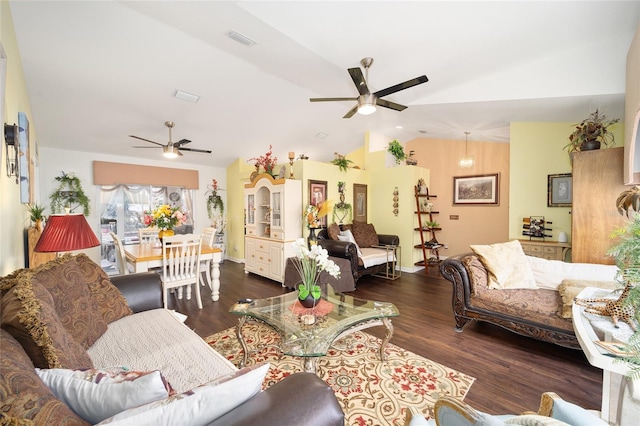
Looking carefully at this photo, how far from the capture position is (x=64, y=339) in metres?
1.16

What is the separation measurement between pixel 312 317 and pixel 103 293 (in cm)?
153

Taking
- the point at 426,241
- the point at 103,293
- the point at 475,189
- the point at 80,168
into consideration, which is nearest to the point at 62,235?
the point at 103,293

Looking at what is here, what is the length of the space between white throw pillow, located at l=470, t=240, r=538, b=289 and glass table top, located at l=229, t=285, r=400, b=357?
4.40ft

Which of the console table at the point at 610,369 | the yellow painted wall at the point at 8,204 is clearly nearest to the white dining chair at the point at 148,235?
the yellow painted wall at the point at 8,204

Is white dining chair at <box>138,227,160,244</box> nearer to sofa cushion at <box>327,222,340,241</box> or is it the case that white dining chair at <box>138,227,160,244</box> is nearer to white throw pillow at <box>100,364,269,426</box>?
sofa cushion at <box>327,222,340,241</box>

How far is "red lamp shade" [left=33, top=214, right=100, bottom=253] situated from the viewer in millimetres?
1883

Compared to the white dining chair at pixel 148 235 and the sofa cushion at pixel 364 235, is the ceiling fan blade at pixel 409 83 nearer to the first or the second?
the sofa cushion at pixel 364 235

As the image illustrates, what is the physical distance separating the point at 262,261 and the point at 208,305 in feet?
4.73

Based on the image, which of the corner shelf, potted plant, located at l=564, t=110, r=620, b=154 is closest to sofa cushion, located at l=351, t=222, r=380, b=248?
the corner shelf

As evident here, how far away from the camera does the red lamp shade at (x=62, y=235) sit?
1883 millimetres

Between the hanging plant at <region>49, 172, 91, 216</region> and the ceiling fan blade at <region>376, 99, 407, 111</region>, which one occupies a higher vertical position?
the ceiling fan blade at <region>376, 99, 407, 111</region>

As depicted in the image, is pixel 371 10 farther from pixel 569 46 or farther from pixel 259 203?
pixel 259 203

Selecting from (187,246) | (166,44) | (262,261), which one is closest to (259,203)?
(262,261)

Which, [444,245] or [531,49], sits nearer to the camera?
[531,49]
